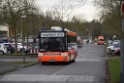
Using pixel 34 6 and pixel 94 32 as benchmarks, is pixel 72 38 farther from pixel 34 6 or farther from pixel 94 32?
pixel 94 32

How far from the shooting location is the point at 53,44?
32000mm

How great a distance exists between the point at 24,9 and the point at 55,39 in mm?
17269

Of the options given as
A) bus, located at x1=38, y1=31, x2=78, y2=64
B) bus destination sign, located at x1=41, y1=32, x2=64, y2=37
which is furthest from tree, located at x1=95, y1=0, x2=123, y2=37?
bus, located at x1=38, y1=31, x2=78, y2=64

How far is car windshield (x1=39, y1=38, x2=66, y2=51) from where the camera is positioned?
1255 inches

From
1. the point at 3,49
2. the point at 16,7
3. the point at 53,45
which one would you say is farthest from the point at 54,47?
the point at 3,49

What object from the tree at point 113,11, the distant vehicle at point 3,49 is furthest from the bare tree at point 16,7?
the tree at point 113,11

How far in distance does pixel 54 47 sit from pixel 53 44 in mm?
248

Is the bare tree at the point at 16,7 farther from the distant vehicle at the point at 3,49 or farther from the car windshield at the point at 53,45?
the car windshield at the point at 53,45

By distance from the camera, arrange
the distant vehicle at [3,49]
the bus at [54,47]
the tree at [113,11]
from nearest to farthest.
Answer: the tree at [113,11]
the bus at [54,47]
the distant vehicle at [3,49]

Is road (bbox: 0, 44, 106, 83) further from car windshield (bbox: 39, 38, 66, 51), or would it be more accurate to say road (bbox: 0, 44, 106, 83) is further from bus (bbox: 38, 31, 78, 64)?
car windshield (bbox: 39, 38, 66, 51)

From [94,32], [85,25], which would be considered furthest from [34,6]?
[94,32]

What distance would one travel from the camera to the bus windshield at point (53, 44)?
1255 inches

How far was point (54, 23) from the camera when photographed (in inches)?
3088

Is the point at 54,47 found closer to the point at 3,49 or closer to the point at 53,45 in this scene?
the point at 53,45
